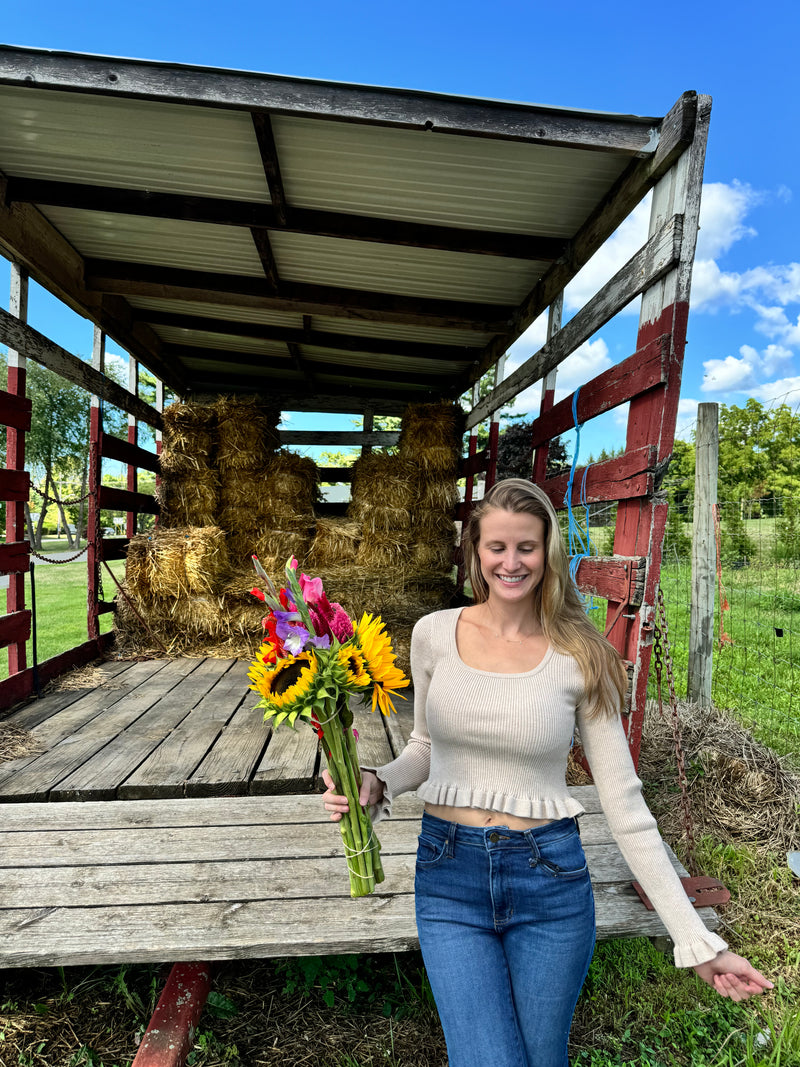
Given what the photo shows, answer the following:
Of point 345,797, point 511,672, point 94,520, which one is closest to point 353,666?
point 345,797

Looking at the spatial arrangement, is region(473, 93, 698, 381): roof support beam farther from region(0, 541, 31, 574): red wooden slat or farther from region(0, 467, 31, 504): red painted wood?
region(0, 541, 31, 574): red wooden slat

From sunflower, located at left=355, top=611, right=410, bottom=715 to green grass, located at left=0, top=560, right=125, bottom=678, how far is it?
3787mm

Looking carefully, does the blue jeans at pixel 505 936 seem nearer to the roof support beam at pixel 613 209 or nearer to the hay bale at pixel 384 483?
the roof support beam at pixel 613 209

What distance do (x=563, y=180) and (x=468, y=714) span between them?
2.47 metres

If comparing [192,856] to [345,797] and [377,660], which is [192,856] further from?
A: [377,660]

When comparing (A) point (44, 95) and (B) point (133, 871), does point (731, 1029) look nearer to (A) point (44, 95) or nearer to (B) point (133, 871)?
(B) point (133, 871)

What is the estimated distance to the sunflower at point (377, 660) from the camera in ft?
4.32

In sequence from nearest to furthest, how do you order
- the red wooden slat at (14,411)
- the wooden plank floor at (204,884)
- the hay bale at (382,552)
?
the wooden plank floor at (204,884), the red wooden slat at (14,411), the hay bale at (382,552)

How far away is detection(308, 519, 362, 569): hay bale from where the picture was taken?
574cm

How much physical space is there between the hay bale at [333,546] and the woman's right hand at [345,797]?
425 centimetres

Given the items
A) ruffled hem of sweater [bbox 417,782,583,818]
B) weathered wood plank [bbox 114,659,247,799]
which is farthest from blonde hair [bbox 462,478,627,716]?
weathered wood plank [bbox 114,659,247,799]

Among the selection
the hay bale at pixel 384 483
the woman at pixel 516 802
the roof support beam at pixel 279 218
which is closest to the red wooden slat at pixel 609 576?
the woman at pixel 516 802

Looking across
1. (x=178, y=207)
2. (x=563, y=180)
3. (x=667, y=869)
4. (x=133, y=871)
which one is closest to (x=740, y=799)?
(x=667, y=869)

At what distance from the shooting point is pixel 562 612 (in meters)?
1.63
